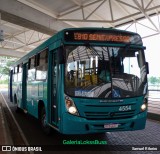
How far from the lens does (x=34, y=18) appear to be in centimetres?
1425

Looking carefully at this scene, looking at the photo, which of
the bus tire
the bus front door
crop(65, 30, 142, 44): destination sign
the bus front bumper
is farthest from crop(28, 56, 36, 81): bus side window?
the bus front bumper

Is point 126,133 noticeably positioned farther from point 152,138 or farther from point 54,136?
point 54,136

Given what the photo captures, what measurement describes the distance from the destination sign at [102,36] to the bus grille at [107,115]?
1705 mm

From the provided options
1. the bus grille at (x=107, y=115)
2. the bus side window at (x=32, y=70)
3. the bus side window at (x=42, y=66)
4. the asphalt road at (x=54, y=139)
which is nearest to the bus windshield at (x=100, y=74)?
the bus grille at (x=107, y=115)

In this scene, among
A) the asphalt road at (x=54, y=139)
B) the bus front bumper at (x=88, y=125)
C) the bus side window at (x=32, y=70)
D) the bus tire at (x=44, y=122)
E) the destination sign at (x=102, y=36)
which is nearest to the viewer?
the bus front bumper at (x=88, y=125)

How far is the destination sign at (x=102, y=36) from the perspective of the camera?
6242 millimetres

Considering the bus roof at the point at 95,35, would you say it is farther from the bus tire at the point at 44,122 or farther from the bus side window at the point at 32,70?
the bus side window at the point at 32,70

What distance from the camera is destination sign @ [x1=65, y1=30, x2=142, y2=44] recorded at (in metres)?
6.24

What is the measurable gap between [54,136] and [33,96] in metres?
2.13

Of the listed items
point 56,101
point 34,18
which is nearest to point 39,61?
point 56,101

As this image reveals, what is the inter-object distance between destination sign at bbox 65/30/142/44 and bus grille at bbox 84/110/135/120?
1.71 m

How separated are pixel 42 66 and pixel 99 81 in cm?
265

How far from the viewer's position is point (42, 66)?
26.8ft

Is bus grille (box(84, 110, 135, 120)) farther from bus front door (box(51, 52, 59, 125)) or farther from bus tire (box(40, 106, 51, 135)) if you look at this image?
bus tire (box(40, 106, 51, 135))
